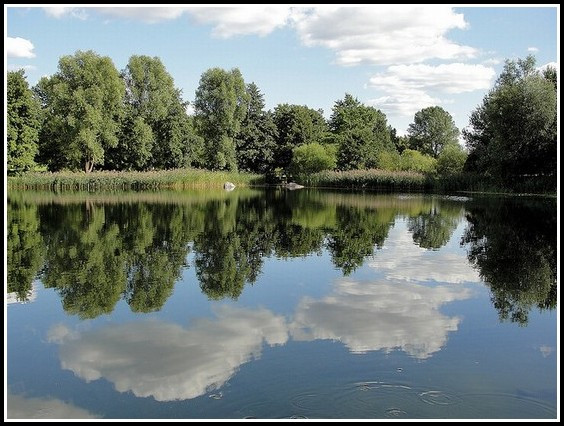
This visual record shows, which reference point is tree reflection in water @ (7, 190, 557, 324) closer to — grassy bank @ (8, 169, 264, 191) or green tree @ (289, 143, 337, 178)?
grassy bank @ (8, 169, 264, 191)

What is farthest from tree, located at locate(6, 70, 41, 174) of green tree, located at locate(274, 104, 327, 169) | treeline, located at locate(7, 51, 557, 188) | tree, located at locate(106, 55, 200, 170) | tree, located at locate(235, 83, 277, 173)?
green tree, located at locate(274, 104, 327, 169)

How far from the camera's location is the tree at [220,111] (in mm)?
66750

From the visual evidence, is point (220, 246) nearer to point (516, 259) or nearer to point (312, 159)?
point (516, 259)

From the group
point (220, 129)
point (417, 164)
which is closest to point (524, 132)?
point (417, 164)

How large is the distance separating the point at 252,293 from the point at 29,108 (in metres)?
50.5

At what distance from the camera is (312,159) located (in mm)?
65125

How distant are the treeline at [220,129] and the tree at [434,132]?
901 inches

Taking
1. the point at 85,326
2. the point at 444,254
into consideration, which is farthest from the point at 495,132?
the point at 85,326

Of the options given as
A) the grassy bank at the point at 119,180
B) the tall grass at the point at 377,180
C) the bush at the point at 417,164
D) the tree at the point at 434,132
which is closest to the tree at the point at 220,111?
the grassy bank at the point at 119,180

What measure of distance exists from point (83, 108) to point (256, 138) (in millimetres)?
21750

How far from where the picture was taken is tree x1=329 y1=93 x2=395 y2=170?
209 ft

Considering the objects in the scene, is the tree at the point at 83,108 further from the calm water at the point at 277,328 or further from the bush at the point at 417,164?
the calm water at the point at 277,328

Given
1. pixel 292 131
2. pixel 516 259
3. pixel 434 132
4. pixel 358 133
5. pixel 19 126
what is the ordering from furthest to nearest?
1. pixel 434 132
2. pixel 292 131
3. pixel 358 133
4. pixel 19 126
5. pixel 516 259

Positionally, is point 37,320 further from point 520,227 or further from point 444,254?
point 520,227
